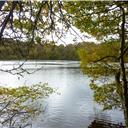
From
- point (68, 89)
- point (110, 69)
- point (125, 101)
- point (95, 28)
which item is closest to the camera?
point (95, 28)

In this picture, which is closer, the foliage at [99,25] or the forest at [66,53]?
the forest at [66,53]

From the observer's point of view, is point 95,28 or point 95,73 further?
point 95,73

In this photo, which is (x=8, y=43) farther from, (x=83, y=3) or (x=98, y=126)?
(x=98, y=126)

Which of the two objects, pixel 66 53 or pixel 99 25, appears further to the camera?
pixel 99 25

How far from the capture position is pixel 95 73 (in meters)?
18.7

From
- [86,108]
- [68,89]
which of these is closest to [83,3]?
[86,108]

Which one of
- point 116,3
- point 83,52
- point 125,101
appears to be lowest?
point 125,101

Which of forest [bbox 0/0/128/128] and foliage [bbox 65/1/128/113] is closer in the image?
forest [bbox 0/0/128/128]

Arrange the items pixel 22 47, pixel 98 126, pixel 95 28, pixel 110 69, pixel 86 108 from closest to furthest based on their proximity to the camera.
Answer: pixel 22 47 < pixel 95 28 < pixel 110 69 < pixel 98 126 < pixel 86 108

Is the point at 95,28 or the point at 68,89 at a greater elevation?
the point at 95,28

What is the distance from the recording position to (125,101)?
11.6 meters

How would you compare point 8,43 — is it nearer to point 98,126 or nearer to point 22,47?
point 22,47

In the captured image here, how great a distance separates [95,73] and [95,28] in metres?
8.03

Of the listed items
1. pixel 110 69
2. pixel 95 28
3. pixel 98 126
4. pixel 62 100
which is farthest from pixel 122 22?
pixel 62 100
